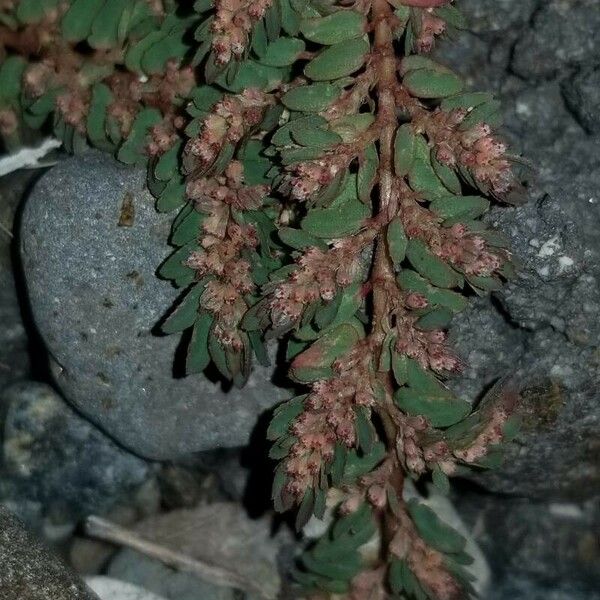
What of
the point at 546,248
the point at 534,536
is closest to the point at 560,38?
the point at 546,248

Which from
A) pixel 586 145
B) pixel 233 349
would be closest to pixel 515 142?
pixel 586 145

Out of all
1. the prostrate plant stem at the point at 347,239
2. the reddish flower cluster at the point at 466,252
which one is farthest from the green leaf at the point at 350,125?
the reddish flower cluster at the point at 466,252

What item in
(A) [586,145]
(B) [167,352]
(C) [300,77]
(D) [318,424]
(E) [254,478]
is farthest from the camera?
(E) [254,478]

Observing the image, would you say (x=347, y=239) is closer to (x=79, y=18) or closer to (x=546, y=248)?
(x=546, y=248)

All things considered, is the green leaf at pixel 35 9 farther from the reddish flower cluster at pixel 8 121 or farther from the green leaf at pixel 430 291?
the green leaf at pixel 430 291

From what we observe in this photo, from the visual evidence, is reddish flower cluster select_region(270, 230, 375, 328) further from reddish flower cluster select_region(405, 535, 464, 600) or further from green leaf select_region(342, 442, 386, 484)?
reddish flower cluster select_region(405, 535, 464, 600)

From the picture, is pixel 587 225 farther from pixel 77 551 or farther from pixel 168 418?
pixel 77 551
